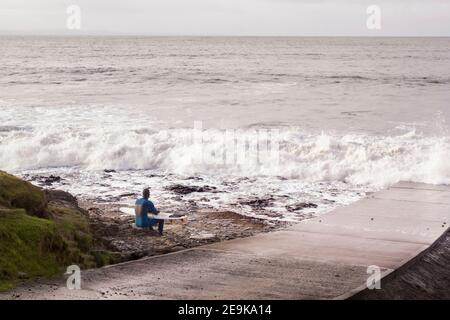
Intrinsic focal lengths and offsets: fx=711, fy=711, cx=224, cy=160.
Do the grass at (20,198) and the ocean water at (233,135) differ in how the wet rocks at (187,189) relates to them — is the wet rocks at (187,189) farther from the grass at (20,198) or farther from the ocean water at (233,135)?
the grass at (20,198)

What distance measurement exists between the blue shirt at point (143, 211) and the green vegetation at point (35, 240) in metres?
1.55

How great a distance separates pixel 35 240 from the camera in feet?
31.7

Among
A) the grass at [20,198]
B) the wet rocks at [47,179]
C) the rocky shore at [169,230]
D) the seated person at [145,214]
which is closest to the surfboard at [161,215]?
the seated person at [145,214]

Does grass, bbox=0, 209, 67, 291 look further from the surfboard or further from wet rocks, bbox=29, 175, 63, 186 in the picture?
wet rocks, bbox=29, 175, 63, 186

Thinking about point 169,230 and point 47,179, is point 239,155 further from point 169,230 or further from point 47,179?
point 169,230

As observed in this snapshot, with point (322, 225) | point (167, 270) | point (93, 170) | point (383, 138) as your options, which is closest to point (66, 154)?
point (93, 170)

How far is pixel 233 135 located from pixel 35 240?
1899cm

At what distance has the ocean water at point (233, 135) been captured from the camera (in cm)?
1938

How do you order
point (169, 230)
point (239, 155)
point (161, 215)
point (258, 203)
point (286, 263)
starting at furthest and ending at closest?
point (239, 155) → point (258, 203) → point (169, 230) → point (161, 215) → point (286, 263)

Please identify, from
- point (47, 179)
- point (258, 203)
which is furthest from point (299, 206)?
point (47, 179)

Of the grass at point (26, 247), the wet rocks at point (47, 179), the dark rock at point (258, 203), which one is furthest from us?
the wet rocks at point (47, 179)

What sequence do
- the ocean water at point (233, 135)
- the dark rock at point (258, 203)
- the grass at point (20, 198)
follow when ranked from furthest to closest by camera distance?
the ocean water at point (233, 135) → the dark rock at point (258, 203) → the grass at point (20, 198)

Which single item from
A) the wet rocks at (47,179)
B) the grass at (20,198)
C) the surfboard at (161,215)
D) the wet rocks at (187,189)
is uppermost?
the grass at (20,198)

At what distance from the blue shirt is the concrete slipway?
2.02m
